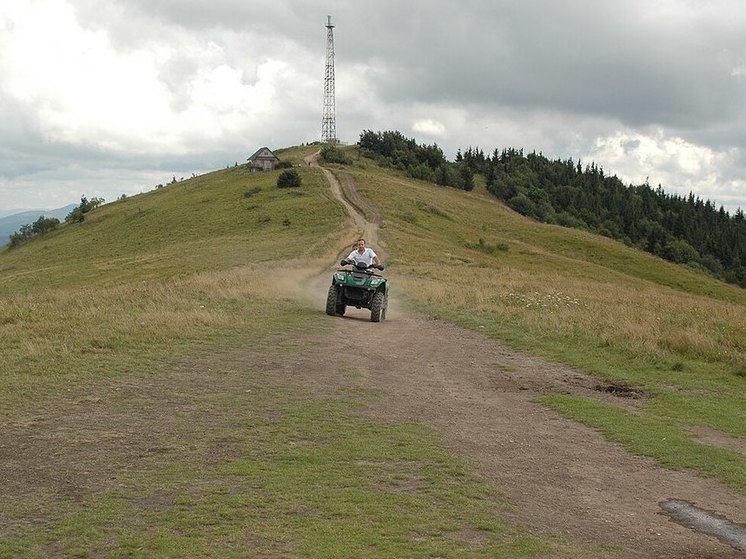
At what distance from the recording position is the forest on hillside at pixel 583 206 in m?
140

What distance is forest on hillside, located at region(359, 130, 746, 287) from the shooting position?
5531 inches

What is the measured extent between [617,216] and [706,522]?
17455 cm

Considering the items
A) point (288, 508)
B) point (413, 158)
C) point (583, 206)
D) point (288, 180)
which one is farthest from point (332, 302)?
point (583, 206)

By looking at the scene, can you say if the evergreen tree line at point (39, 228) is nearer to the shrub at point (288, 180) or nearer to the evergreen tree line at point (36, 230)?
the evergreen tree line at point (36, 230)

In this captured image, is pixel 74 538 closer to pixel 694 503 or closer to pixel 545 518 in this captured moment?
pixel 545 518

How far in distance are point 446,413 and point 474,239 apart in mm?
64419

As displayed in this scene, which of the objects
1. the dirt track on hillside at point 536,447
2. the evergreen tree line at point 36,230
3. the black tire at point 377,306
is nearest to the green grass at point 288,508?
the dirt track on hillside at point 536,447

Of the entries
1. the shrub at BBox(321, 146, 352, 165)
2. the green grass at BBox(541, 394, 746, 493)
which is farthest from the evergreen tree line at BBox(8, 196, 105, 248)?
the green grass at BBox(541, 394, 746, 493)

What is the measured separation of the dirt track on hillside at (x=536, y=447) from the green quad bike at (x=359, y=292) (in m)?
3.33

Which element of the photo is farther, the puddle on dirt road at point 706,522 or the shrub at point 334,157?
the shrub at point 334,157

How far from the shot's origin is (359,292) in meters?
21.4

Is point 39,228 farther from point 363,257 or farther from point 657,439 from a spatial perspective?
point 657,439

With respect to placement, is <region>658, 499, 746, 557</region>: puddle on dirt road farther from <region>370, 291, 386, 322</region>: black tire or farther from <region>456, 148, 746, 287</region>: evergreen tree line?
<region>456, 148, 746, 287</region>: evergreen tree line

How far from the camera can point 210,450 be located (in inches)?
329
